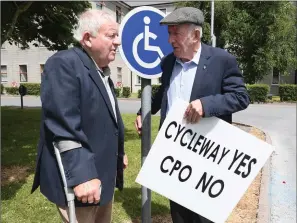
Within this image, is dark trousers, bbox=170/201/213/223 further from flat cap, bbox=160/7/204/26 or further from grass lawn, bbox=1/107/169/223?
flat cap, bbox=160/7/204/26

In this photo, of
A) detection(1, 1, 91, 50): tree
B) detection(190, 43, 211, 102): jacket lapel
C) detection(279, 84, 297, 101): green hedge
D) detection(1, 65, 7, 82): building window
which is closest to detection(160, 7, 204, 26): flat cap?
detection(190, 43, 211, 102): jacket lapel

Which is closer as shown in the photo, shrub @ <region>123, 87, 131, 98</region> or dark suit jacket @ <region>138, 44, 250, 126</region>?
dark suit jacket @ <region>138, 44, 250, 126</region>

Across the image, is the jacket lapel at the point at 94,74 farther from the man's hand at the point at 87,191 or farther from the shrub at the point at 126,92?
the shrub at the point at 126,92

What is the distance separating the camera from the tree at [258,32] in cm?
2508

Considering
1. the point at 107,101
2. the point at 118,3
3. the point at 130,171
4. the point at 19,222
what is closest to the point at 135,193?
the point at 130,171

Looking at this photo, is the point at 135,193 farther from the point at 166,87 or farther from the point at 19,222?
the point at 166,87

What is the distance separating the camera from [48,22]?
10438 mm

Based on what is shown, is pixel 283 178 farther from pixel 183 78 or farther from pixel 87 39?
pixel 87 39

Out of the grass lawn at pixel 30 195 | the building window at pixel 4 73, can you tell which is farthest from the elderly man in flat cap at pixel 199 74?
the building window at pixel 4 73

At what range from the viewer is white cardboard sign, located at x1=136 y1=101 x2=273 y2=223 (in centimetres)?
251

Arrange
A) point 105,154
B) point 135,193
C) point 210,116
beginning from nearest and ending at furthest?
1. point 105,154
2. point 210,116
3. point 135,193

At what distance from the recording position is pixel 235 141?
2.51m

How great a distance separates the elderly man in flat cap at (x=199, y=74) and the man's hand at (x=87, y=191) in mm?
854

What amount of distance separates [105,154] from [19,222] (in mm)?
2314
